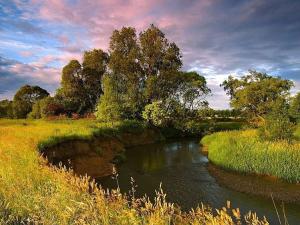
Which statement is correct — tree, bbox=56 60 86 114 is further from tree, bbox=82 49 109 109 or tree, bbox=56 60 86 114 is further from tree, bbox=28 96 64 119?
tree, bbox=28 96 64 119

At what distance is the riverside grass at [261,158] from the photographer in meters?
25.2

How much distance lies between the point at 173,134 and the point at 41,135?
39.3 meters

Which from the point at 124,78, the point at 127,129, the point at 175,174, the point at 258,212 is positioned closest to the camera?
the point at 258,212

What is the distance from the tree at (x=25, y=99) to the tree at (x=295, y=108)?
67647mm

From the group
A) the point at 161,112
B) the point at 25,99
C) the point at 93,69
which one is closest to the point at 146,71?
the point at 161,112

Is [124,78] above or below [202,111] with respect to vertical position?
above

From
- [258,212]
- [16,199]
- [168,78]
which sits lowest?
[258,212]

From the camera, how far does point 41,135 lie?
30.2 meters

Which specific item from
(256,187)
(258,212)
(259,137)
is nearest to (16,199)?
→ (258,212)

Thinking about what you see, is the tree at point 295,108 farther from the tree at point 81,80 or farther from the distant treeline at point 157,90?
the tree at point 81,80

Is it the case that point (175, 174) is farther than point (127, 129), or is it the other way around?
point (127, 129)

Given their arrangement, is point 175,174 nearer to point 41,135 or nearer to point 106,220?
point 41,135

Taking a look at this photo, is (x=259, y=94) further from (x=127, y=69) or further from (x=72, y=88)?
(x=72, y=88)

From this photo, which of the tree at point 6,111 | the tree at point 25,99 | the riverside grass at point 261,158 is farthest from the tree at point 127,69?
the tree at point 6,111
